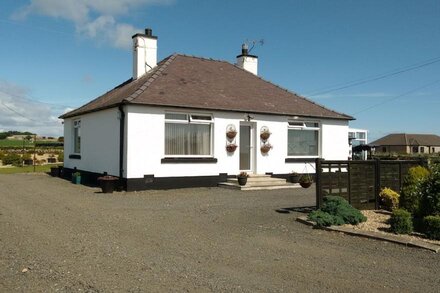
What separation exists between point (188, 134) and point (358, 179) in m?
7.66

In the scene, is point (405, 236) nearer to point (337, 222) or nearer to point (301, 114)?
point (337, 222)

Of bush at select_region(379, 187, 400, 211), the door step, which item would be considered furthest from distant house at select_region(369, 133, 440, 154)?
bush at select_region(379, 187, 400, 211)

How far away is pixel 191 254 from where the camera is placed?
691 centimetres

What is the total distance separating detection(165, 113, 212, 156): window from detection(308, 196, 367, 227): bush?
319 inches

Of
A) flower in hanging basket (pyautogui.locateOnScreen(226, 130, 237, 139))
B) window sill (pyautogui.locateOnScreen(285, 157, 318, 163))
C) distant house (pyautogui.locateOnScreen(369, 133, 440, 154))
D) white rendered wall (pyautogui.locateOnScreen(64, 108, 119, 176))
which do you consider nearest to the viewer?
white rendered wall (pyautogui.locateOnScreen(64, 108, 119, 176))

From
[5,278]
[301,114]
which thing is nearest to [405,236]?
[5,278]

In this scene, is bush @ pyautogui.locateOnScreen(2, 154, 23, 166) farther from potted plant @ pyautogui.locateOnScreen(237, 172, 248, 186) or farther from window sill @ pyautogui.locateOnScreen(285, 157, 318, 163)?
potted plant @ pyautogui.locateOnScreen(237, 172, 248, 186)

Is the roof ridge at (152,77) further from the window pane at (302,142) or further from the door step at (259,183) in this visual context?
the window pane at (302,142)

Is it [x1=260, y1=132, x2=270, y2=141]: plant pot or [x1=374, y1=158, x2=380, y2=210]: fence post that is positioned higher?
[x1=260, y1=132, x2=270, y2=141]: plant pot

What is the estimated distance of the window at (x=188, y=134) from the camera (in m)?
16.9

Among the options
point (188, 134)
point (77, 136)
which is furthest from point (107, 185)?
point (77, 136)

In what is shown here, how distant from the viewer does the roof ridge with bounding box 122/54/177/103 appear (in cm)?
1608

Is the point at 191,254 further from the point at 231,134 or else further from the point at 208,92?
the point at 208,92

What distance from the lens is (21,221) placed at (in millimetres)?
9836
